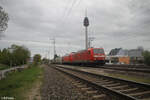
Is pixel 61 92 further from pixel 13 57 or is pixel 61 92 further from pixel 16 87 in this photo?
pixel 13 57

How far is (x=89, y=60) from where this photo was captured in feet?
67.2

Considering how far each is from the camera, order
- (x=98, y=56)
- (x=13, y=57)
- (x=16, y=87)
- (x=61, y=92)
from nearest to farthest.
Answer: (x=61, y=92) → (x=16, y=87) → (x=98, y=56) → (x=13, y=57)

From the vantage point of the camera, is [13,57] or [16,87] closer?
[16,87]

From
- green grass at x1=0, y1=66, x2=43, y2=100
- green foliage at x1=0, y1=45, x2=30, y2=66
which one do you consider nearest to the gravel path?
green grass at x1=0, y1=66, x2=43, y2=100

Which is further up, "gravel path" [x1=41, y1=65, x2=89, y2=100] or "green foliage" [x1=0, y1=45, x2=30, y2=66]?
"green foliage" [x1=0, y1=45, x2=30, y2=66]

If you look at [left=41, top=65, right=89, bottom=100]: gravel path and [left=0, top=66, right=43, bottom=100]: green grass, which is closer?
[left=41, top=65, right=89, bottom=100]: gravel path

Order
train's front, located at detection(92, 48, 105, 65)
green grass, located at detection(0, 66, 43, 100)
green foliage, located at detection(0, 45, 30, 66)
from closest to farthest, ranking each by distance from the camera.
Result: green grass, located at detection(0, 66, 43, 100), train's front, located at detection(92, 48, 105, 65), green foliage, located at detection(0, 45, 30, 66)

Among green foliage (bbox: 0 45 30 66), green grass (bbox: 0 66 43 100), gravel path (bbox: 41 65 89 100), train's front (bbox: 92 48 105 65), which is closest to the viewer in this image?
gravel path (bbox: 41 65 89 100)

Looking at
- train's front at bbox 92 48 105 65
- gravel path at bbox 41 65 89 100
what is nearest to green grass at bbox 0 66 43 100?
gravel path at bbox 41 65 89 100

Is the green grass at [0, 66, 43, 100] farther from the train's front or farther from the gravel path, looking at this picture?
the train's front

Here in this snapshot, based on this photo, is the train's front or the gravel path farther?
the train's front

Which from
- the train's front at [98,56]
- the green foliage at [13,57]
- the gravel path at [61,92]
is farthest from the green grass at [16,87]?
the green foliage at [13,57]

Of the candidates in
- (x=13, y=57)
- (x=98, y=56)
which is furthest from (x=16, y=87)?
(x=13, y=57)

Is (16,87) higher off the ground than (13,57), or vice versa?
(13,57)
